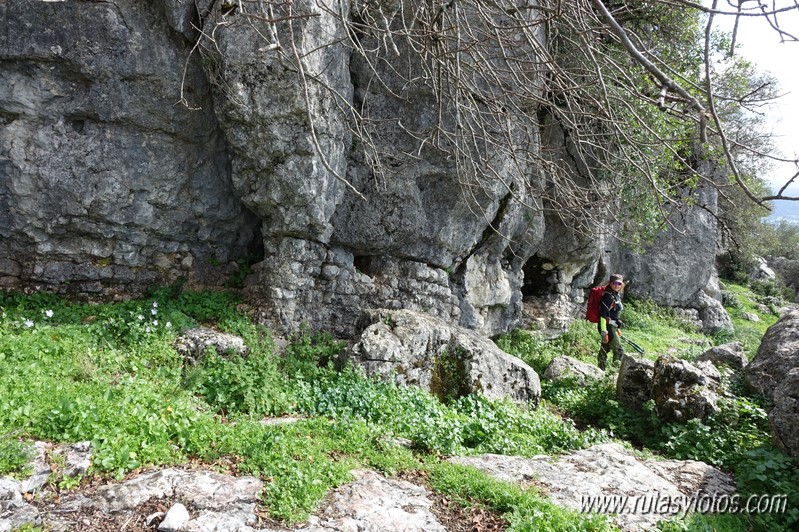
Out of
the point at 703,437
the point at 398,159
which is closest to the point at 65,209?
the point at 398,159

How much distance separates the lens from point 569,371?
341 inches

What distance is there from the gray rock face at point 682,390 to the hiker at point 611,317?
296 cm

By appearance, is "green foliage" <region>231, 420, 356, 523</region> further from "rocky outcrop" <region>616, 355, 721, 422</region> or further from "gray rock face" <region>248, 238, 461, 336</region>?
"rocky outcrop" <region>616, 355, 721, 422</region>

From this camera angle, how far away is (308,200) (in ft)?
22.8

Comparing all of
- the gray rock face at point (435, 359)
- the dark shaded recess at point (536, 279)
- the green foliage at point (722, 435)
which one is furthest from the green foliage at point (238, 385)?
the dark shaded recess at point (536, 279)

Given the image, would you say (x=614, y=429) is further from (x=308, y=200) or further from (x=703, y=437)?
(x=308, y=200)

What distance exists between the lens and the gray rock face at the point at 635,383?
6883mm

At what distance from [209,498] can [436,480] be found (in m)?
1.81

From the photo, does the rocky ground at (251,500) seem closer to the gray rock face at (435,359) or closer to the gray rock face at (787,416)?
the gray rock face at (787,416)

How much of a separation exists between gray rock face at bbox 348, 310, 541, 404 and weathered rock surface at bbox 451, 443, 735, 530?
179cm

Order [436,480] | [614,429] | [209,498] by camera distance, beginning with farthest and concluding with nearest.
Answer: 1. [614,429]
2. [436,480]
3. [209,498]

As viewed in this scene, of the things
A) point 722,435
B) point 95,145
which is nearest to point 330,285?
point 95,145

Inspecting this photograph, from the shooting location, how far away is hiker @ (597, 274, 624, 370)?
986 cm

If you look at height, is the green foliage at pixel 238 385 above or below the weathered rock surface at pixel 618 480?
below
